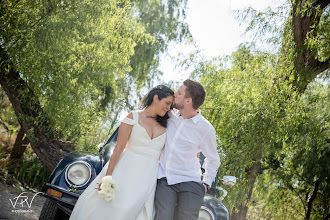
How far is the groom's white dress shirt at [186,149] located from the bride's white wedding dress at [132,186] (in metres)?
0.09

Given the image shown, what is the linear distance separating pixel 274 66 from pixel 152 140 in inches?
169

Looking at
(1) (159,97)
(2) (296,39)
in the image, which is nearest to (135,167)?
(1) (159,97)

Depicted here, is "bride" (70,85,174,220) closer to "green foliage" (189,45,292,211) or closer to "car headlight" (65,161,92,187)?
"car headlight" (65,161,92,187)

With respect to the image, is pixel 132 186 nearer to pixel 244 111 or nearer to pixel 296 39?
Answer: pixel 244 111

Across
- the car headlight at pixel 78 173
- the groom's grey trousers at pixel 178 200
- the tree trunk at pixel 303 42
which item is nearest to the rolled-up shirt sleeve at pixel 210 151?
the groom's grey trousers at pixel 178 200

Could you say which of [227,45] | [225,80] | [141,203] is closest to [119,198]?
[141,203]

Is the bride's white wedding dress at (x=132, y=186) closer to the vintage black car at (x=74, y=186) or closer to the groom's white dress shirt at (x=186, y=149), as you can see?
the groom's white dress shirt at (x=186, y=149)

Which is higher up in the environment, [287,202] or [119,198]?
[287,202]

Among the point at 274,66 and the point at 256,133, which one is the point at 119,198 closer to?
the point at 256,133

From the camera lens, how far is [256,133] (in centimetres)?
663

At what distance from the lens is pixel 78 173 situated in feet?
14.0

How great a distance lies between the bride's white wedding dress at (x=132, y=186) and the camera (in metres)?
3.22

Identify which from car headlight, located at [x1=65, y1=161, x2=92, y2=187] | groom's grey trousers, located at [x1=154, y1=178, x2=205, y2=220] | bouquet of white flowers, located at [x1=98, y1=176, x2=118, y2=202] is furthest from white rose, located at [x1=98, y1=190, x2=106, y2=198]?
car headlight, located at [x1=65, y1=161, x2=92, y2=187]

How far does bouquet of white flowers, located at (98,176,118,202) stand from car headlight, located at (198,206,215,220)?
1.00 metres
